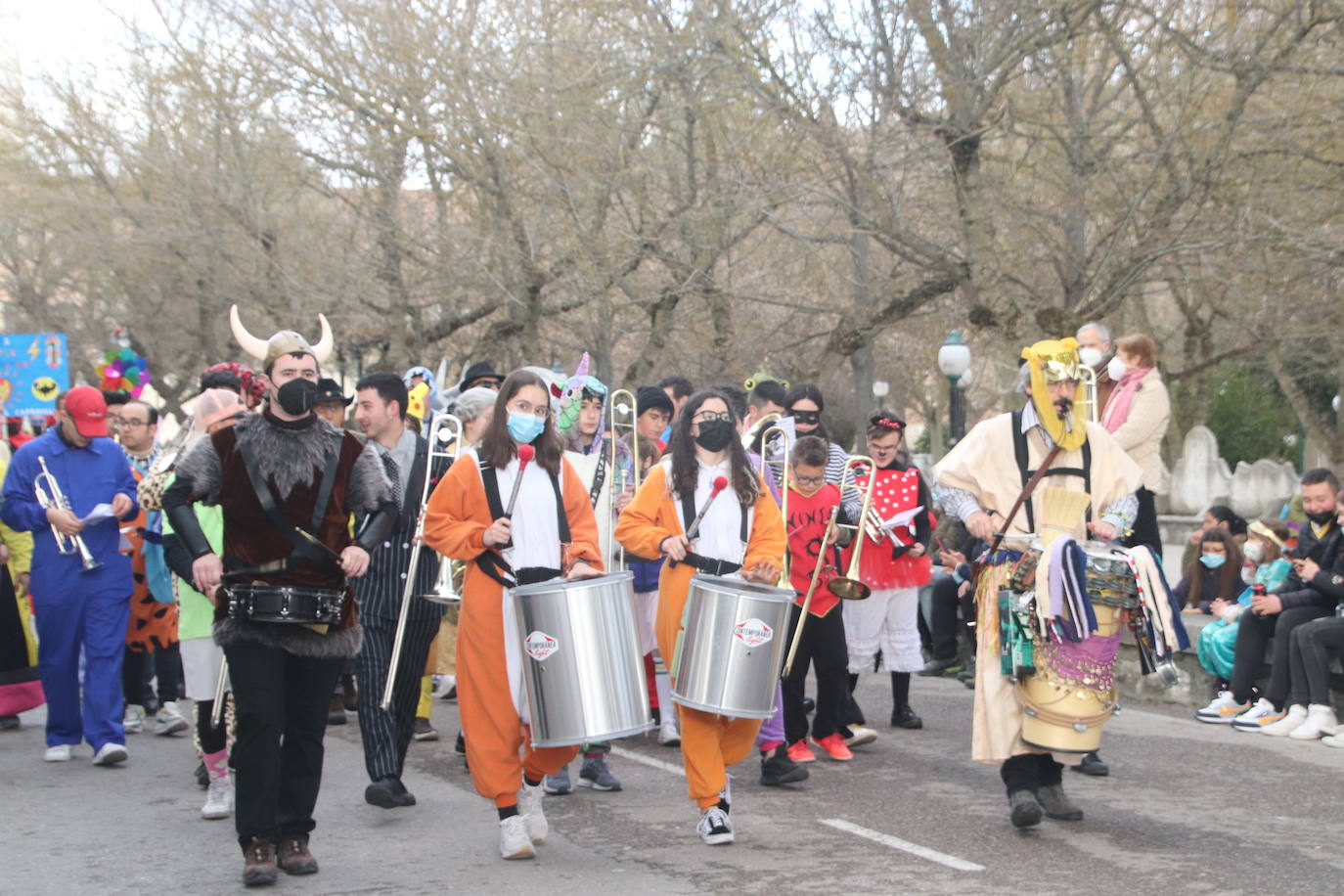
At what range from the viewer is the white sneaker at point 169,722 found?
31.8 ft

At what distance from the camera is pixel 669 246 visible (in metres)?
18.3

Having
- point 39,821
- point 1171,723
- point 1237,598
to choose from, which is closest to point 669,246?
point 1237,598

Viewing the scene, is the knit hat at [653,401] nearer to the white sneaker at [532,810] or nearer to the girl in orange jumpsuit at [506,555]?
the girl in orange jumpsuit at [506,555]

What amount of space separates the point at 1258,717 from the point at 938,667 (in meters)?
2.95

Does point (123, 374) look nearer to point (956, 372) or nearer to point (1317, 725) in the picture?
point (956, 372)

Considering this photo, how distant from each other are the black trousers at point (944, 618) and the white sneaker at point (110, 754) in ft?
19.1

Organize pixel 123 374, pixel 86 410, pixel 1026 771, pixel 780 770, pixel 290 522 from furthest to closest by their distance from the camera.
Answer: pixel 123 374 → pixel 86 410 → pixel 780 770 → pixel 1026 771 → pixel 290 522

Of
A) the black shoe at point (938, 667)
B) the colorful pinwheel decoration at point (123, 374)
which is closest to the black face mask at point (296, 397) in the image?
the colorful pinwheel decoration at point (123, 374)

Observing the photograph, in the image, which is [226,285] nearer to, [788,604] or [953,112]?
[953,112]

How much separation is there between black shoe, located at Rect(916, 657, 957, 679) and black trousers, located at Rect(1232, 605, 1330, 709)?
8.08 ft

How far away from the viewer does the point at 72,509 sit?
8.65m

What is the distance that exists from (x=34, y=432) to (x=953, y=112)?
16700mm

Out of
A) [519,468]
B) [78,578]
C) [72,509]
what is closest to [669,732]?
[519,468]

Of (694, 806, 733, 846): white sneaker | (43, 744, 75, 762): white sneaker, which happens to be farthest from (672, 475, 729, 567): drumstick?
(43, 744, 75, 762): white sneaker
